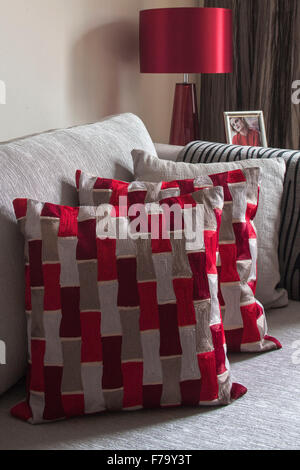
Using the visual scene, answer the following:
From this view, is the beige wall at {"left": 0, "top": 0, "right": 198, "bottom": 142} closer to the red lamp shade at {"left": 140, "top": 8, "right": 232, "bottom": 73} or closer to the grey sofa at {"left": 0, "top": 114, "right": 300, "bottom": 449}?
the red lamp shade at {"left": 140, "top": 8, "right": 232, "bottom": 73}

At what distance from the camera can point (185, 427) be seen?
Answer: 1013mm

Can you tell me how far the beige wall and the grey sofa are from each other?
25.3 inches

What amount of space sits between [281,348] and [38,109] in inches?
46.8

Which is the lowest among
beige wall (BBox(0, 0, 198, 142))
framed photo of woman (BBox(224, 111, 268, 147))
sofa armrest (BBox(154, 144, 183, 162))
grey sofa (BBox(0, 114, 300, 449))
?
grey sofa (BBox(0, 114, 300, 449))

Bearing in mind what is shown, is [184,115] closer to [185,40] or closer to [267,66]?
[185,40]

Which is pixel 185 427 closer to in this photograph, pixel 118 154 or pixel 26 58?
pixel 118 154

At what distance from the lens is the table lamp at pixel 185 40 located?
85.6 inches

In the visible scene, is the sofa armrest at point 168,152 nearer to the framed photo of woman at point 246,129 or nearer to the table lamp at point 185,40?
the table lamp at point 185,40

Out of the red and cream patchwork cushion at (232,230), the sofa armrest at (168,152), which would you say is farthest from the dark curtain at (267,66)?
the red and cream patchwork cushion at (232,230)

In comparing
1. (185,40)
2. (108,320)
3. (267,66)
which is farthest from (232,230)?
(267,66)

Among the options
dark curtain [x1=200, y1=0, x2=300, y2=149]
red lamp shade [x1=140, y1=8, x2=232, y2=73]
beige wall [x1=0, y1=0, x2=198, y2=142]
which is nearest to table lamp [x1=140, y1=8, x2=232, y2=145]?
red lamp shade [x1=140, y1=8, x2=232, y2=73]

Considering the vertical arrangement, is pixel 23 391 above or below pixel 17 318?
below

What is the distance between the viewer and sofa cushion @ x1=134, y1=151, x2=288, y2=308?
4.57 ft
